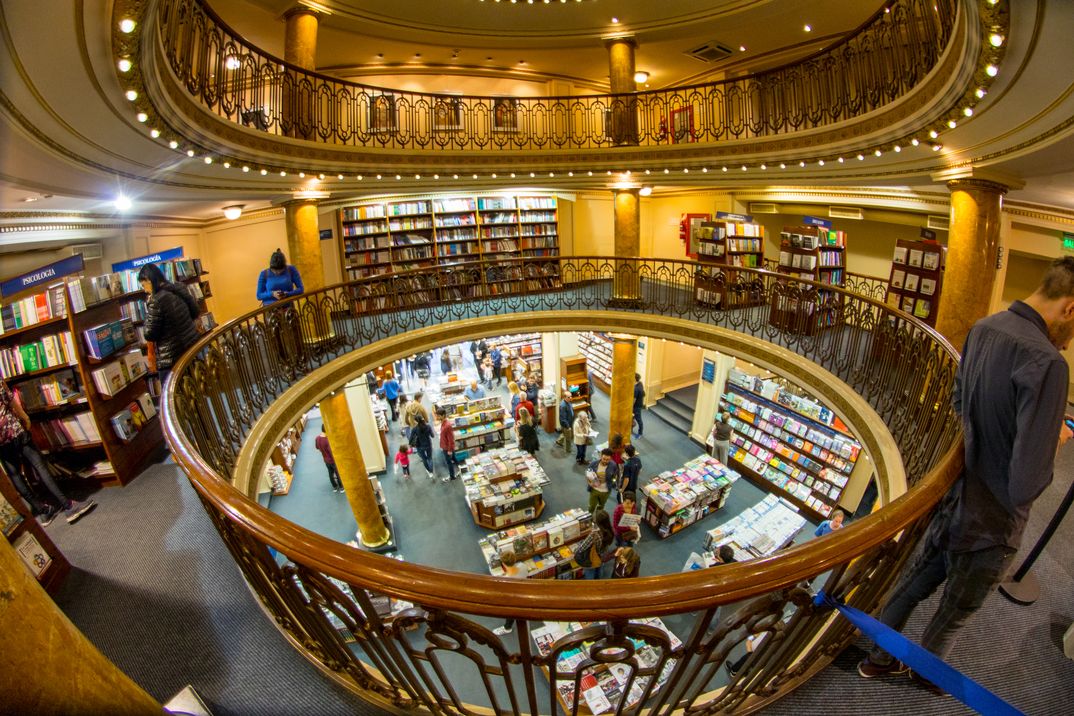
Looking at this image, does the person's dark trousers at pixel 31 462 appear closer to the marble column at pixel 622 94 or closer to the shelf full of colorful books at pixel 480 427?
the shelf full of colorful books at pixel 480 427

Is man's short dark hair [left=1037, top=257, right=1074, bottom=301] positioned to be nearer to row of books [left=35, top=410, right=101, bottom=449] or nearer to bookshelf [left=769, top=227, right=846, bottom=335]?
bookshelf [left=769, top=227, right=846, bottom=335]

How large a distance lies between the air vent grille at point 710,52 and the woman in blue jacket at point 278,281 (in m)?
9.18

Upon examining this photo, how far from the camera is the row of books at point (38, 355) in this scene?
362cm

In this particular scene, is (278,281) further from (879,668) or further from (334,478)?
(879,668)

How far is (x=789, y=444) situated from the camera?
365 inches

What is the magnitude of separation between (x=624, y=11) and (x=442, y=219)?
533 centimetres

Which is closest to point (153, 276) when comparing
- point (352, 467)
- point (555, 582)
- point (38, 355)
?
point (38, 355)

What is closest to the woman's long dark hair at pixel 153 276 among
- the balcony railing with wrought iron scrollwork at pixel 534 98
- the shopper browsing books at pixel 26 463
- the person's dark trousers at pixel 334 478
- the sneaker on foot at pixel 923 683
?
the shopper browsing books at pixel 26 463

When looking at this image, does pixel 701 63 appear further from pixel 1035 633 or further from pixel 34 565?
pixel 34 565

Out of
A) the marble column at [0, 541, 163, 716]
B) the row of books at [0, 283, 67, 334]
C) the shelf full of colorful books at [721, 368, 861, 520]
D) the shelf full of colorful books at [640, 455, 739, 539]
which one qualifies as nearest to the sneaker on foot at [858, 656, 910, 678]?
the marble column at [0, 541, 163, 716]

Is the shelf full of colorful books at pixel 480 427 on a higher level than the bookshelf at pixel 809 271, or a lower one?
lower

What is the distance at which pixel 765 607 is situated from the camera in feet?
4.08

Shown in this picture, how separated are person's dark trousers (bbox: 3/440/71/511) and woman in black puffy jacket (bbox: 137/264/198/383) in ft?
3.25

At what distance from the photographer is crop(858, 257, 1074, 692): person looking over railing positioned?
1526mm
